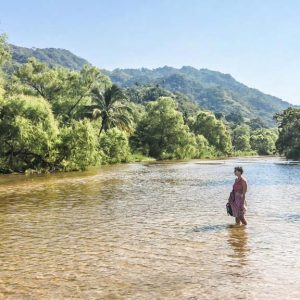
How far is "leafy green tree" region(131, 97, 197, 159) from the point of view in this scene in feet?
285

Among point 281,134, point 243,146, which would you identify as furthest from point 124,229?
point 243,146

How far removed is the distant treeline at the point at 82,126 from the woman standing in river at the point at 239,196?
2951 cm

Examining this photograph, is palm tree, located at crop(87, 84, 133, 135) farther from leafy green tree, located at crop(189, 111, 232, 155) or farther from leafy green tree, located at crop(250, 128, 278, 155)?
leafy green tree, located at crop(250, 128, 278, 155)

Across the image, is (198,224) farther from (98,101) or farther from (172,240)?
(98,101)

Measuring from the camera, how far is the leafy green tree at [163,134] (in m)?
87.0

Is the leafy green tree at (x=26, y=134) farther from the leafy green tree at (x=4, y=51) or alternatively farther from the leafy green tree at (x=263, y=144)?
the leafy green tree at (x=263, y=144)

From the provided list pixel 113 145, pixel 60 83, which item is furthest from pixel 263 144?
pixel 60 83

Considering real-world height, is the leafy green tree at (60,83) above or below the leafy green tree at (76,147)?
above

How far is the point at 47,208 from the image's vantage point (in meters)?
19.3

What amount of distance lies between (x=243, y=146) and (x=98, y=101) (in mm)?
91433

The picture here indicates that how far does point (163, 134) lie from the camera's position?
87188mm

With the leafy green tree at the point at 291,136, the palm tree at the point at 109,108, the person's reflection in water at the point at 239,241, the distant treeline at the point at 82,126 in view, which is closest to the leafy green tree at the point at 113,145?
the distant treeline at the point at 82,126

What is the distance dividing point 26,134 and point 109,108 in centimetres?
3216

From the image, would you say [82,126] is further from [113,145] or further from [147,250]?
[147,250]
